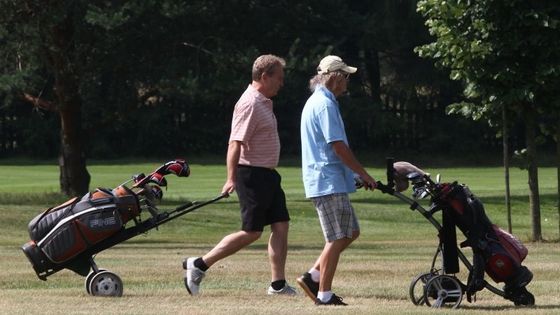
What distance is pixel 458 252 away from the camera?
10.0m

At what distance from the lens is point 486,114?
58.6 ft

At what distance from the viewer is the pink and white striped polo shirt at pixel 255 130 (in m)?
10.3

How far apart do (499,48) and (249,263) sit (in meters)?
4.79

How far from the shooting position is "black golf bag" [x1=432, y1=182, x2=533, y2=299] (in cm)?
987

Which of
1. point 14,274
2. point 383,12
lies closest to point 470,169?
point 383,12

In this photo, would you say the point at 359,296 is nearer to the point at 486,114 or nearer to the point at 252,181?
the point at 252,181

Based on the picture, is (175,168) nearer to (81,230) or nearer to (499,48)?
(81,230)

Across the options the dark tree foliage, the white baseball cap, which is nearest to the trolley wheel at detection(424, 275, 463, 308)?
the white baseball cap

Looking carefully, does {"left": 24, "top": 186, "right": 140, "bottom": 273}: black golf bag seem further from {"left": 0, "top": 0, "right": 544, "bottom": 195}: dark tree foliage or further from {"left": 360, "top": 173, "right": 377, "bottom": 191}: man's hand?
{"left": 0, "top": 0, "right": 544, "bottom": 195}: dark tree foliage

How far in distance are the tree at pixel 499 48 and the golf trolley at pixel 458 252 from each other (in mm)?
7166

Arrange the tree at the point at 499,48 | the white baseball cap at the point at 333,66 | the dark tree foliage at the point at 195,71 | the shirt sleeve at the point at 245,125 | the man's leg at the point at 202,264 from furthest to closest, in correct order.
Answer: the dark tree foliage at the point at 195,71
the tree at the point at 499,48
the man's leg at the point at 202,264
the shirt sleeve at the point at 245,125
the white baseball cap at the point at 333,66

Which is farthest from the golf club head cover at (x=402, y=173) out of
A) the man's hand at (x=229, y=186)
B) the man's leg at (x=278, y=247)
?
the man's hand at (x=229, y=186)

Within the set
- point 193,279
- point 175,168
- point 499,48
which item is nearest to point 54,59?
point 499,48

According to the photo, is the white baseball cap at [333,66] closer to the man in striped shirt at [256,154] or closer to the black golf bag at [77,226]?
the man in striped shirt at [256,154]
